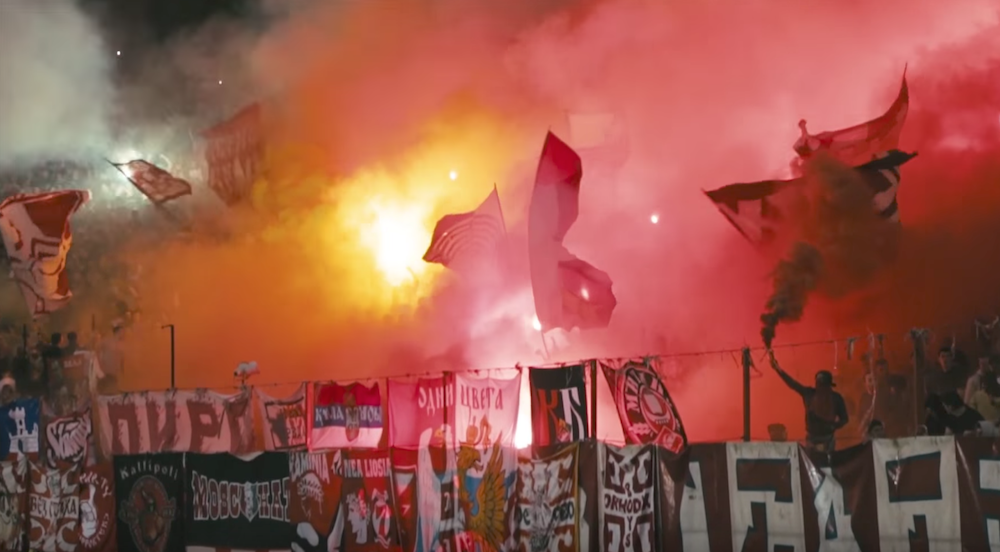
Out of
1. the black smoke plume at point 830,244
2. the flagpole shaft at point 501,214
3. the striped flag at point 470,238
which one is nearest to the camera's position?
the black smoke plume at point 830,244

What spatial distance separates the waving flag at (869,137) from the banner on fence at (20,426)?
1369 cm

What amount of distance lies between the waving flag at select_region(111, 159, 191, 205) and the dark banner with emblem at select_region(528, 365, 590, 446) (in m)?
12.8

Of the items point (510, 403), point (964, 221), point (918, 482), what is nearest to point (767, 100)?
point (964, 221)

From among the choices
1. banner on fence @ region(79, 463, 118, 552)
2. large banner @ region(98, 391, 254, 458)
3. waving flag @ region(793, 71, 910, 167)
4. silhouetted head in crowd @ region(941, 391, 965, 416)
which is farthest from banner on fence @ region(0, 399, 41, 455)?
silhouetted head in crowd @ region(941, 391, 965, 416)

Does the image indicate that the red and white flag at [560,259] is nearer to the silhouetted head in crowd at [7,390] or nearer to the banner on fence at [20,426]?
the banner on fence at [20,426]

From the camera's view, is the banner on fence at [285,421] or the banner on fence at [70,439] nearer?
the banner on fence at [285,421]

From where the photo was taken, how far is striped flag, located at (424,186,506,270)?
1936 centimetres

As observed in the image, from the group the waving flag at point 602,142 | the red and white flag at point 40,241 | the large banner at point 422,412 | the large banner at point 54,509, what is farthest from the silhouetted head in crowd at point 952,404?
the red and white flag at point 40,241

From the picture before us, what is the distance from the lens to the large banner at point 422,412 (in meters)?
14.2

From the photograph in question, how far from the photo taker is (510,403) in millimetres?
13664

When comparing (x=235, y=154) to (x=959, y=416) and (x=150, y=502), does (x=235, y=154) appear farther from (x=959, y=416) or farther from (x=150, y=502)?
(x=959, y=416)

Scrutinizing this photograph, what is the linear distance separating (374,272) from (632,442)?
9524 millimetres

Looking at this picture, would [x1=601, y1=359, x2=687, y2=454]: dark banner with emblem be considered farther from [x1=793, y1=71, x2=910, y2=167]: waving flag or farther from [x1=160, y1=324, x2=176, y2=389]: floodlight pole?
[x1=160, y1=324, x2=176, y2=389]: floodlight pole

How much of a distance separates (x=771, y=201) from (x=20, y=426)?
43.3ft
